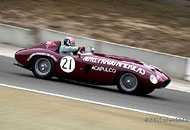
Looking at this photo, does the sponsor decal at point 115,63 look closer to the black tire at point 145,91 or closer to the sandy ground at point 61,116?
the black tire at point 145,91

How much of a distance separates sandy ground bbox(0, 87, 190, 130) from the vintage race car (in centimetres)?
206

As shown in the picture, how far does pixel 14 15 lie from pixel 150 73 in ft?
42.1

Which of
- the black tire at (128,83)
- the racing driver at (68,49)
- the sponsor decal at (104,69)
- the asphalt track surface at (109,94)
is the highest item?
the racing driver at (68,49)

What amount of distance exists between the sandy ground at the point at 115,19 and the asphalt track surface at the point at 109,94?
6.89 m

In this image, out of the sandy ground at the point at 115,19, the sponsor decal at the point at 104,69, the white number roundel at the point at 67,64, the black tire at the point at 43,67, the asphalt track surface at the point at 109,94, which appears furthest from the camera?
the sandy ground at the point at 115,19

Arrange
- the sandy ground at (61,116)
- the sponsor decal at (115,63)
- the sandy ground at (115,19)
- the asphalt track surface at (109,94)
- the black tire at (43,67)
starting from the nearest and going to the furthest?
1. the sandy ground at (61,116)
2. the asphalt track surface at (109,94)
3. the sponsor decal at (115,63)
4. the black tire at (43,67)
5. the sandy ground at (115,19)

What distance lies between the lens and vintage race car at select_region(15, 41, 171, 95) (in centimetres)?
1181

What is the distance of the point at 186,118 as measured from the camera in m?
9.91

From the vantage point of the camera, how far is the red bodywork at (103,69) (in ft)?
38.7

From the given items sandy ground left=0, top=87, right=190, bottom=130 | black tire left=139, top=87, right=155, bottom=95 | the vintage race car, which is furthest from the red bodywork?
sandy ground left=0, top=87, right=190, bottom=130

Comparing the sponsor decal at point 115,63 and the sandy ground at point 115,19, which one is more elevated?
the sandy ground at point 115,19

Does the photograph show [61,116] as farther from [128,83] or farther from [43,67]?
[43,67]

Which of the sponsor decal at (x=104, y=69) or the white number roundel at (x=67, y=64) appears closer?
the sponsor decal at (x=104, y=69)

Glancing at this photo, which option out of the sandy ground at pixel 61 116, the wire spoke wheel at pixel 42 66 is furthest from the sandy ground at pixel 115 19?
the sandy ground at pixel 61 116
